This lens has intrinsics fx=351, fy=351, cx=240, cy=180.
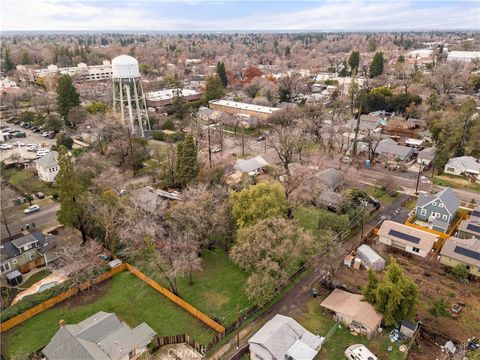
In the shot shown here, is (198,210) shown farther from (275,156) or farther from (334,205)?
(275,156)

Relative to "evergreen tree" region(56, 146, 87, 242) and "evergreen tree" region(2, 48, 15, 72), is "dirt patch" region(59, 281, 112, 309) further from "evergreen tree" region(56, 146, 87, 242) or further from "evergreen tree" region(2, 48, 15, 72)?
"evergreen tree" region(2, 48, 15, 72)

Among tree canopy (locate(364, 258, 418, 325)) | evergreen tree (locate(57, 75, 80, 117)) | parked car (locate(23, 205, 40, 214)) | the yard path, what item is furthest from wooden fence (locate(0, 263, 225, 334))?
evergreen tree (locate(57, 75, 80, 117))

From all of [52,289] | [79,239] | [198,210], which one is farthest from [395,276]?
[79,239]

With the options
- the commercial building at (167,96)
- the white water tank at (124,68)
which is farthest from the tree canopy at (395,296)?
the commercial building at (167,96)

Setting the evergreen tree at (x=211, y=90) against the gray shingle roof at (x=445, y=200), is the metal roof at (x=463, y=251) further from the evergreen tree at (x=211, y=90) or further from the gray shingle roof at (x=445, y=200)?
the evergreen tree at (x=211, y=90)

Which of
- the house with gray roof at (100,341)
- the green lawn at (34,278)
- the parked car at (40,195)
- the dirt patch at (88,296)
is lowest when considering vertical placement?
the dirt patch at (88,296)

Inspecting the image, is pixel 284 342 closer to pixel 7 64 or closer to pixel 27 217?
pixel 27 217
